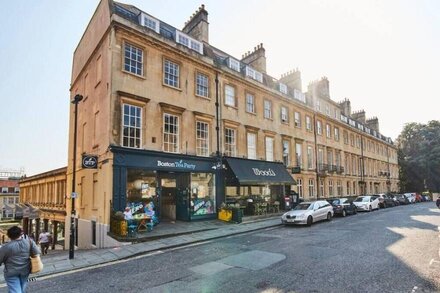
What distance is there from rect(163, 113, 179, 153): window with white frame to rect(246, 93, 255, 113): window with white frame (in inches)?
302

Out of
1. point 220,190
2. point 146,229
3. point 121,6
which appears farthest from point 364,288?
point 121,6

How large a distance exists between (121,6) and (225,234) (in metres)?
14.2

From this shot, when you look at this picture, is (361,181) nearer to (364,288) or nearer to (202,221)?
(202,221)

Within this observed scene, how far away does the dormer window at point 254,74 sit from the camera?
2398 cm

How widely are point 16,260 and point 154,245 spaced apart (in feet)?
22.6

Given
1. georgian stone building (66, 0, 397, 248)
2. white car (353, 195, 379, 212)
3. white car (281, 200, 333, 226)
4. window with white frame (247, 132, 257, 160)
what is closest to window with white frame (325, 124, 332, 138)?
georgian stone building (66, 0, 397, 248)

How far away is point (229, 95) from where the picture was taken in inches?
843

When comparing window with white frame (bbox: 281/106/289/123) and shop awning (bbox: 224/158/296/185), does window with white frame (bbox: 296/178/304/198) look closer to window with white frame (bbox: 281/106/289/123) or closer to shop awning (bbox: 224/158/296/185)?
shop awning (bbox: 224/158/296/185)

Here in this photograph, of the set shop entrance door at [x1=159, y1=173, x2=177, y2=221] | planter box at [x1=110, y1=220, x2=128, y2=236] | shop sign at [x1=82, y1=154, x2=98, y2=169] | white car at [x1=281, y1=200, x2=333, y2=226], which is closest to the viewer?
planter box at [x1=110, y1=220, x2=128, y2=236]

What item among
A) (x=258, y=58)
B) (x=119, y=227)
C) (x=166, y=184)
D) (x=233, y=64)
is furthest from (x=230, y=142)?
(x=258, y=58)

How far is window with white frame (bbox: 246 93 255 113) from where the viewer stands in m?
22.9

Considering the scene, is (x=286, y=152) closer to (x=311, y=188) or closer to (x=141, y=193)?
(x=311, y=188)

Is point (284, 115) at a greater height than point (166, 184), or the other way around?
point (284, 115)

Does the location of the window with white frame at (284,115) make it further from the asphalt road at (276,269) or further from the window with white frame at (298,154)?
the asphalt road at (276,269)
